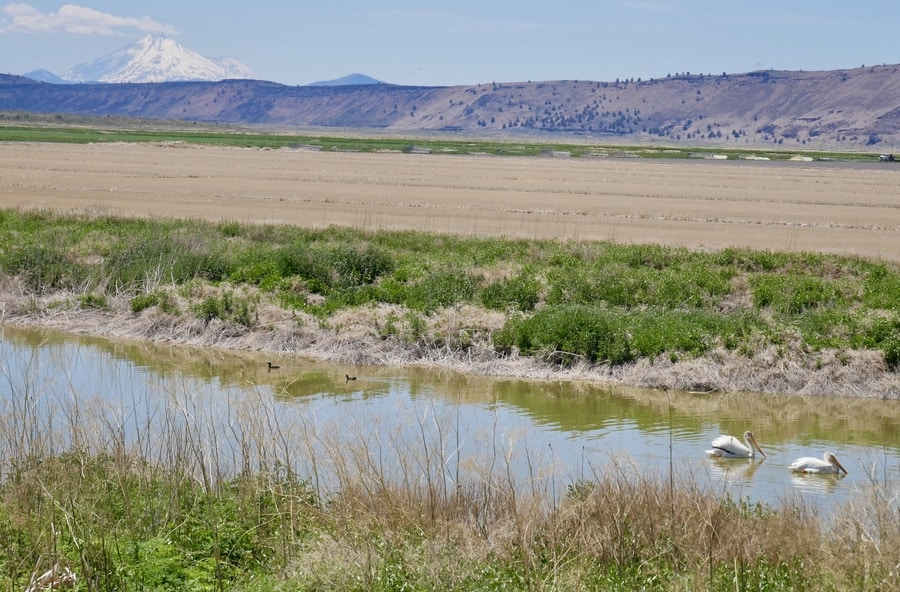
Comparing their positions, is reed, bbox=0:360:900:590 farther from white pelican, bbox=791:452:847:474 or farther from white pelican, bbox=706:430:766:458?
white pelican, bbox=706:430:766:458

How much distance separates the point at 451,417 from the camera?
13859mm

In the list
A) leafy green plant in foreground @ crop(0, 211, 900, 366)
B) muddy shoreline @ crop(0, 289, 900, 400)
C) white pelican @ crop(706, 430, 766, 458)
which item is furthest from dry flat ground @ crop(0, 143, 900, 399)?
white pelican @ crop(706, 430, 766, 458)

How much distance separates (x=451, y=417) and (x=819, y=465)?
16.5 ft

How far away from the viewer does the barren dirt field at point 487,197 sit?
41438 mm

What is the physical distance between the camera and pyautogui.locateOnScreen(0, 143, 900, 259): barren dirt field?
41.4 metres

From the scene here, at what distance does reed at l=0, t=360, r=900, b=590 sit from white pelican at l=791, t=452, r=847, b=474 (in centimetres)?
367

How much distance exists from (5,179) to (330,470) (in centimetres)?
5372

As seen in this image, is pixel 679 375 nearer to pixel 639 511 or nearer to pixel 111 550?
pixel 639 511

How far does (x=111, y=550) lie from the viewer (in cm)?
885

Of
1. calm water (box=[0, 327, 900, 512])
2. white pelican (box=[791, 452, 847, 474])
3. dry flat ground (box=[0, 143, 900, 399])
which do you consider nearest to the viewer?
calm water (box=[0, 327, 900, 512])

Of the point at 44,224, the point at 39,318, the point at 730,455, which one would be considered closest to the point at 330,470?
the point at 730,455

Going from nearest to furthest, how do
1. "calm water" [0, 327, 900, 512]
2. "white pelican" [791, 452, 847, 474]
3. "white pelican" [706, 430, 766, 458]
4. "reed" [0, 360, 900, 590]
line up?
"reed" [0, 360, 900, 590] < "calm water" [0, 327, 900, 512] < "white pelican" [791, 452, 847, 474] < "white pelican" [706, 430, 766, 458]

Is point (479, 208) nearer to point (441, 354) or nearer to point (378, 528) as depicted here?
point (441, 354)


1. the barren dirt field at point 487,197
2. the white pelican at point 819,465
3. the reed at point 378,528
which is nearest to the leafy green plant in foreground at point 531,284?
the white pelican at point 819,465
